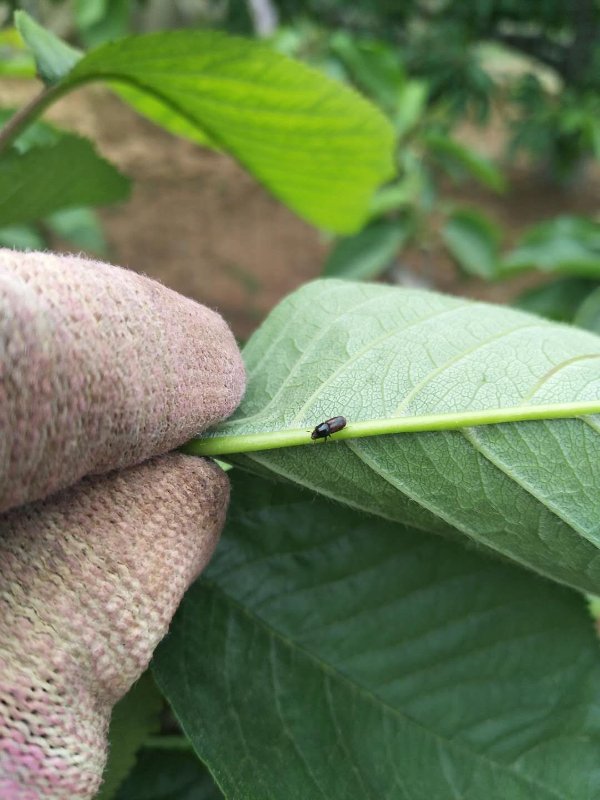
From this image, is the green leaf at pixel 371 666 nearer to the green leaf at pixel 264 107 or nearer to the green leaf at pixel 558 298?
the green leaf at pixel 264 107

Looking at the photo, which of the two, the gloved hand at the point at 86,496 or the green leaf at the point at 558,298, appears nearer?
the gloved hand at the point at 86,496

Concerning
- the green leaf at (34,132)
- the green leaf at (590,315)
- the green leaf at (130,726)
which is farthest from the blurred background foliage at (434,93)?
the green leaf at (130,726)

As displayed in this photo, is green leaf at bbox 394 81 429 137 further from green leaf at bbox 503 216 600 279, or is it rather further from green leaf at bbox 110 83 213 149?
green leaf at bbox 110 83 213 149

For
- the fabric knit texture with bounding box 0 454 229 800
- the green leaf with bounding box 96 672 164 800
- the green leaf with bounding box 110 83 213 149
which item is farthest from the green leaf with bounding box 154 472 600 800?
the green leaf with bounding box 110 83 213 149

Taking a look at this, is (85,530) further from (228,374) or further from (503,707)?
(503,707)

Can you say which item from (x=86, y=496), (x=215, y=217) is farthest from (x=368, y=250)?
(x=215, y=217)

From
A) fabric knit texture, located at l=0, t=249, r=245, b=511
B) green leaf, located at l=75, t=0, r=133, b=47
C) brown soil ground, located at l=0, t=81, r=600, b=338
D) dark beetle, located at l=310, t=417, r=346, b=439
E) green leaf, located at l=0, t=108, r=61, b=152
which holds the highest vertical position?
green leaf, located at l=75, t=0, r=133, b=47

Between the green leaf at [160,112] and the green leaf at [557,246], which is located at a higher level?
the green leaf at [160,112]
